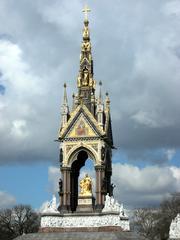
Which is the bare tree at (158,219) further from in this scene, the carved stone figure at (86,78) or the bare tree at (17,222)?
the carved stone figure at (86,78)

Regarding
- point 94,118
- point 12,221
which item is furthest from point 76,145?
point 12,221

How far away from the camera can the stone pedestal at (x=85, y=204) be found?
1682 inches

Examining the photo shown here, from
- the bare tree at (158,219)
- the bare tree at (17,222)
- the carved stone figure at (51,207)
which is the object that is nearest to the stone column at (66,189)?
the carved stone figure at (51,207)

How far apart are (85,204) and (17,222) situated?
3007 cm

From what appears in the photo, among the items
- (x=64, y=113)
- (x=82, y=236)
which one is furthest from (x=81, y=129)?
(x=82, y=236)

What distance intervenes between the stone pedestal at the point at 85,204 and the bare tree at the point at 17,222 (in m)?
26.8

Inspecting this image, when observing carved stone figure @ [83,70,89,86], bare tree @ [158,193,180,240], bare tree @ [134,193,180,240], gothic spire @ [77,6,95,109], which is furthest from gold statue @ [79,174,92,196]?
bare tree @ [158,193,180,240]

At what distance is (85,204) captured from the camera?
4297 centimetres

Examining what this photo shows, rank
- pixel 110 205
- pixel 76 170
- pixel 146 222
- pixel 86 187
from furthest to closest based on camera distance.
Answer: pixel 146 222
pixel 76 170
pixel 86 187
pixel 110 205

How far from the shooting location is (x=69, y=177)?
4362cm

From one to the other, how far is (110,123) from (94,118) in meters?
2.49

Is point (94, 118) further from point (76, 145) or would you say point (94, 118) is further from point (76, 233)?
point (76, 233)

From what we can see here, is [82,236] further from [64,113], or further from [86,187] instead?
[64,113]

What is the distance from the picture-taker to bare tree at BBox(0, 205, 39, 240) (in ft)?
226
